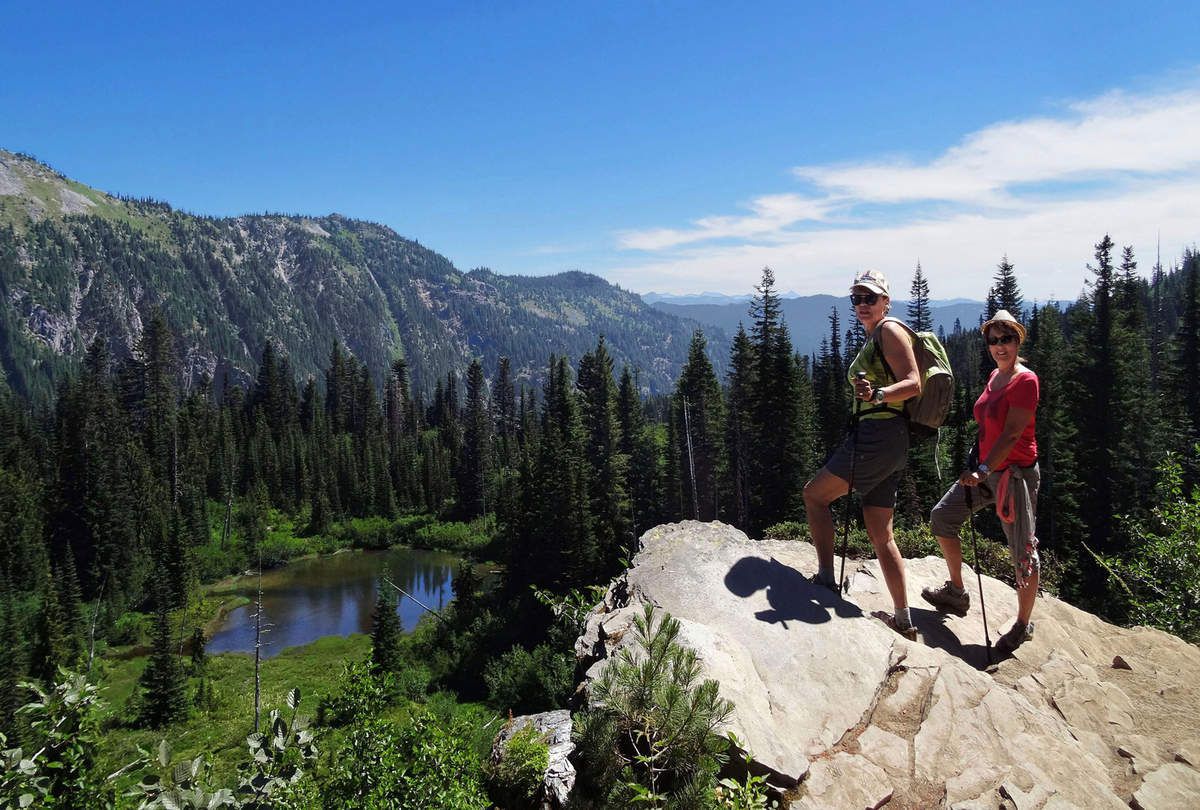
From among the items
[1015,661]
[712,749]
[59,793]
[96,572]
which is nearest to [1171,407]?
[1015,661]

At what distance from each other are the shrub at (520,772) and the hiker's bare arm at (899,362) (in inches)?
155

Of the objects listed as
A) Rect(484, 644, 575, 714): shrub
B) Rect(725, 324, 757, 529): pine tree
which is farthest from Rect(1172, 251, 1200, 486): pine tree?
Rect(484, 644, 575, 714): shrub

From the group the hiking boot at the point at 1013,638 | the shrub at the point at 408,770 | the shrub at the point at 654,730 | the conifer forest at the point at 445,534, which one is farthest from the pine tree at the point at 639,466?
the shrub at the point at 654,730

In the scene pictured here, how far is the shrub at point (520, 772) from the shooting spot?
4863 mm

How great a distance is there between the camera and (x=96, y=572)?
196 feet

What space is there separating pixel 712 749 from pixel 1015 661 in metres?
3.83

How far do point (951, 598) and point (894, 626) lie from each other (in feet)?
3.91

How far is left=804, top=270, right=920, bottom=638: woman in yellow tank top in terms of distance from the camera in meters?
5.93

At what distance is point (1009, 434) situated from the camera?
6102 millimetres

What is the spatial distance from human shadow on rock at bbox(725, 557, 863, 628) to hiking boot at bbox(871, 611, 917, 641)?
0.34 meters

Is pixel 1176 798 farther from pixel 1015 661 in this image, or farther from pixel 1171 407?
pixel 1171 407

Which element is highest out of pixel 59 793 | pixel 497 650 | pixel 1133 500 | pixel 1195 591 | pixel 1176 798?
pixel 59 793

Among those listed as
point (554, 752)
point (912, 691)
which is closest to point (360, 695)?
point (554, 752)

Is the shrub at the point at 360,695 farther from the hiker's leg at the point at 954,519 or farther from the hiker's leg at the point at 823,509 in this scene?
the hiker's leg at the point at 954,519
